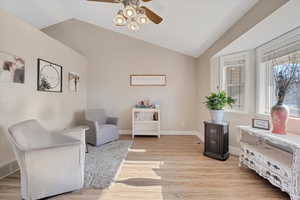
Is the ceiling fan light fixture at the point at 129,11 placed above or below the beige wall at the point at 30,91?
above

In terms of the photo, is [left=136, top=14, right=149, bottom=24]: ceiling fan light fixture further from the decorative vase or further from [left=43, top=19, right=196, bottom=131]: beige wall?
[left=43, top=19, right=196, bottom=131]: beige wall

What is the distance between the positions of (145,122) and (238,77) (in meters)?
2.57

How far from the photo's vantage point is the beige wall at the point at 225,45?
1.88 meters

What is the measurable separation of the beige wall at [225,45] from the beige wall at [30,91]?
341cm

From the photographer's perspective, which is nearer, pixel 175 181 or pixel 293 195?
pixel 293 195

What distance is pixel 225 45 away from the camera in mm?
2914

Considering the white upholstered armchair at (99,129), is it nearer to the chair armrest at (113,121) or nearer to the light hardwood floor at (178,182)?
the chair armrest at (113,121)

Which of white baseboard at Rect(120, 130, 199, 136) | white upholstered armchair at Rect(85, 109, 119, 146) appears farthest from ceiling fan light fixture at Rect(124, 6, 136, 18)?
white baseboard at Rect(120, 130, 199, 136)

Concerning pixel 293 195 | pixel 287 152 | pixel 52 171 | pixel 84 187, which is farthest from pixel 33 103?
pixel 287 152

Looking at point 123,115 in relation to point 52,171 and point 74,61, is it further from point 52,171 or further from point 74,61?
point 52,171

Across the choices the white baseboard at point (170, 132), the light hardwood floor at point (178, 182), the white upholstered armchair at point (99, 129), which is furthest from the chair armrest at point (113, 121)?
the light hardwood floor at point (178, 182)

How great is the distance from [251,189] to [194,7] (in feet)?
8.66

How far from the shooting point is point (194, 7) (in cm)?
239

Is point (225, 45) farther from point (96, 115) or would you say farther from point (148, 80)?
point (96, 115)
